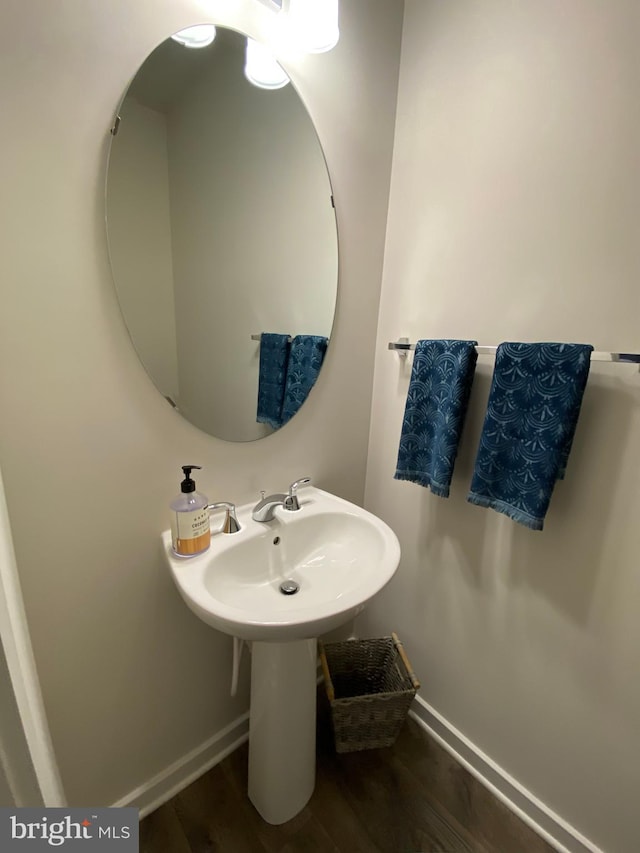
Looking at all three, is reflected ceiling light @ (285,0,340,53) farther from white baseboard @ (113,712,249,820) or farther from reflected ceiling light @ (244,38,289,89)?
white baseboard @ (113,712,249,820)

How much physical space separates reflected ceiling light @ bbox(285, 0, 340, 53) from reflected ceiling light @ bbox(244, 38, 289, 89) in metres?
0.08

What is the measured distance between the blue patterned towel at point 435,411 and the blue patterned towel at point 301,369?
0.97 feet

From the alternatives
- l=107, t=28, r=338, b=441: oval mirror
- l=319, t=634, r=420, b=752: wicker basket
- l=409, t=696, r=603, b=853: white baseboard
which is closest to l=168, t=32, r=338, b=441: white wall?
l=107, t=28, r=338, b=441: oval mirror

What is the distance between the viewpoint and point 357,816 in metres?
1.07

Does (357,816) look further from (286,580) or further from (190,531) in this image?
(190,531)

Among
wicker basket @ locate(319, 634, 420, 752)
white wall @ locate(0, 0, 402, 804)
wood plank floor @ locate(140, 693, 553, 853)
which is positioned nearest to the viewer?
white wall @ locate(0, 0, 402, 804)

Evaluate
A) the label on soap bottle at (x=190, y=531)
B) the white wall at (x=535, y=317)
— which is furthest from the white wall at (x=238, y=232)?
the white wall at (x=535, y=317)

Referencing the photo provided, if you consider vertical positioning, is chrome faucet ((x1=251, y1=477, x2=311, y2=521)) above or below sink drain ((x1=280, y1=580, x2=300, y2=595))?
above

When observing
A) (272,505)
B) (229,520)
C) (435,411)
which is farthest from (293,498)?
(435,411)

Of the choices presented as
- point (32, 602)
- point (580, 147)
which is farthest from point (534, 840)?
point (580, 147)

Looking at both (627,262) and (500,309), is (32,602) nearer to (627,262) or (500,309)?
(500,309)

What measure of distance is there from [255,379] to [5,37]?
2.42 feet

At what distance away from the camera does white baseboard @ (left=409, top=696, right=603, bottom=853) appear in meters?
1.00

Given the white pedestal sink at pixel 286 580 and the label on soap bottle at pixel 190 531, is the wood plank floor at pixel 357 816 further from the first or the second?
the label on soap bottle at pixel 190 531
